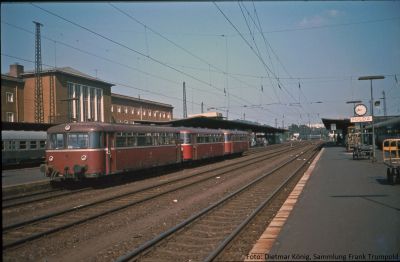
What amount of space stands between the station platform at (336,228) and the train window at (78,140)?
8.25 meters

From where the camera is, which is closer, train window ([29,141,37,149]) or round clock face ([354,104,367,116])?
round clock face ([354,104,367,116])

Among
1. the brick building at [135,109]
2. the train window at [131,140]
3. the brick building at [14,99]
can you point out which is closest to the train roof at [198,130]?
the train window at [131,140]

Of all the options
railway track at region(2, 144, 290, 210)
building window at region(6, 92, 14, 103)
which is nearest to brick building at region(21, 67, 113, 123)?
building window at region(6, 92, 14, 103)

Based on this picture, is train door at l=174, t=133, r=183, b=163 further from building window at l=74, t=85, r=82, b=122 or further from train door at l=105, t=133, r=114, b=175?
building window at l=74, t=85, r=82, b=122

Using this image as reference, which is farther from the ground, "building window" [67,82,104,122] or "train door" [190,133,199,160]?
"building window" [67,82,104,122]

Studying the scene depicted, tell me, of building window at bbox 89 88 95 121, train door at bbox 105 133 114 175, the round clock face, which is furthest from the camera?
building window at bbox 89 88 95 121

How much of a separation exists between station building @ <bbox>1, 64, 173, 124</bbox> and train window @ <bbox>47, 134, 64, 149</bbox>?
21022mm

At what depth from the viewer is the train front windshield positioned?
616 inches

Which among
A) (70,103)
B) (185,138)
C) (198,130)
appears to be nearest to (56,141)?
(185,138)

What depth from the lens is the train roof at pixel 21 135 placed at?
95.5 ft

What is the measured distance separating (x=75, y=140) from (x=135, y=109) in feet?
203

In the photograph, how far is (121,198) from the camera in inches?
518

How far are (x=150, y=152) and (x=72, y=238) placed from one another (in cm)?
1182

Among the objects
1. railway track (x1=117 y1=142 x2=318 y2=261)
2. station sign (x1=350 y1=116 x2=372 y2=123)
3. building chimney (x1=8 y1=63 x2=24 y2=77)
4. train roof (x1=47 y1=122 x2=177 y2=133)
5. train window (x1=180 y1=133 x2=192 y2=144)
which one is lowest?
railway track (x1=117 y1=142 x2=318 y2=261)
